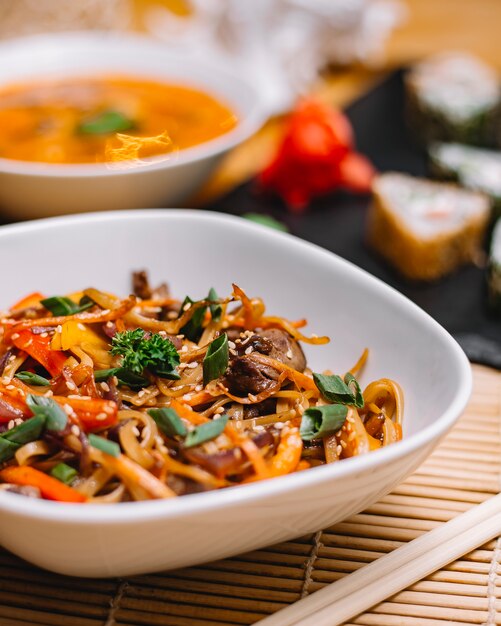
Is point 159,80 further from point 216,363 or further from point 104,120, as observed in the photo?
point 216,363

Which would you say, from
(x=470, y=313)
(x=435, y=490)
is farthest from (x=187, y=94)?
(x=435, y=490)

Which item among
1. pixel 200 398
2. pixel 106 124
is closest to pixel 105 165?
pixel 106 124

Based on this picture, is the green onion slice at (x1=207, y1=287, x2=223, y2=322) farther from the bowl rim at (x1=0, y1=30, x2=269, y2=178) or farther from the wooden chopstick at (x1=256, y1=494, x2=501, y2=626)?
the bowl rim at (x1=0, y1=30, x2=269, y2=178)

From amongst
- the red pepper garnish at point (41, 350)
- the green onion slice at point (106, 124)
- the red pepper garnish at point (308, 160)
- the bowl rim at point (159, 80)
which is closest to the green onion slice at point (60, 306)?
the red pepper garnish at point (41, 350)

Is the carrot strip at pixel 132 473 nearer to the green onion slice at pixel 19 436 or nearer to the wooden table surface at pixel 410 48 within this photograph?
the green onion slice at pixel 19 436

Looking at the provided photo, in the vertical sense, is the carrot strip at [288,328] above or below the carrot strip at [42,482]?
below
